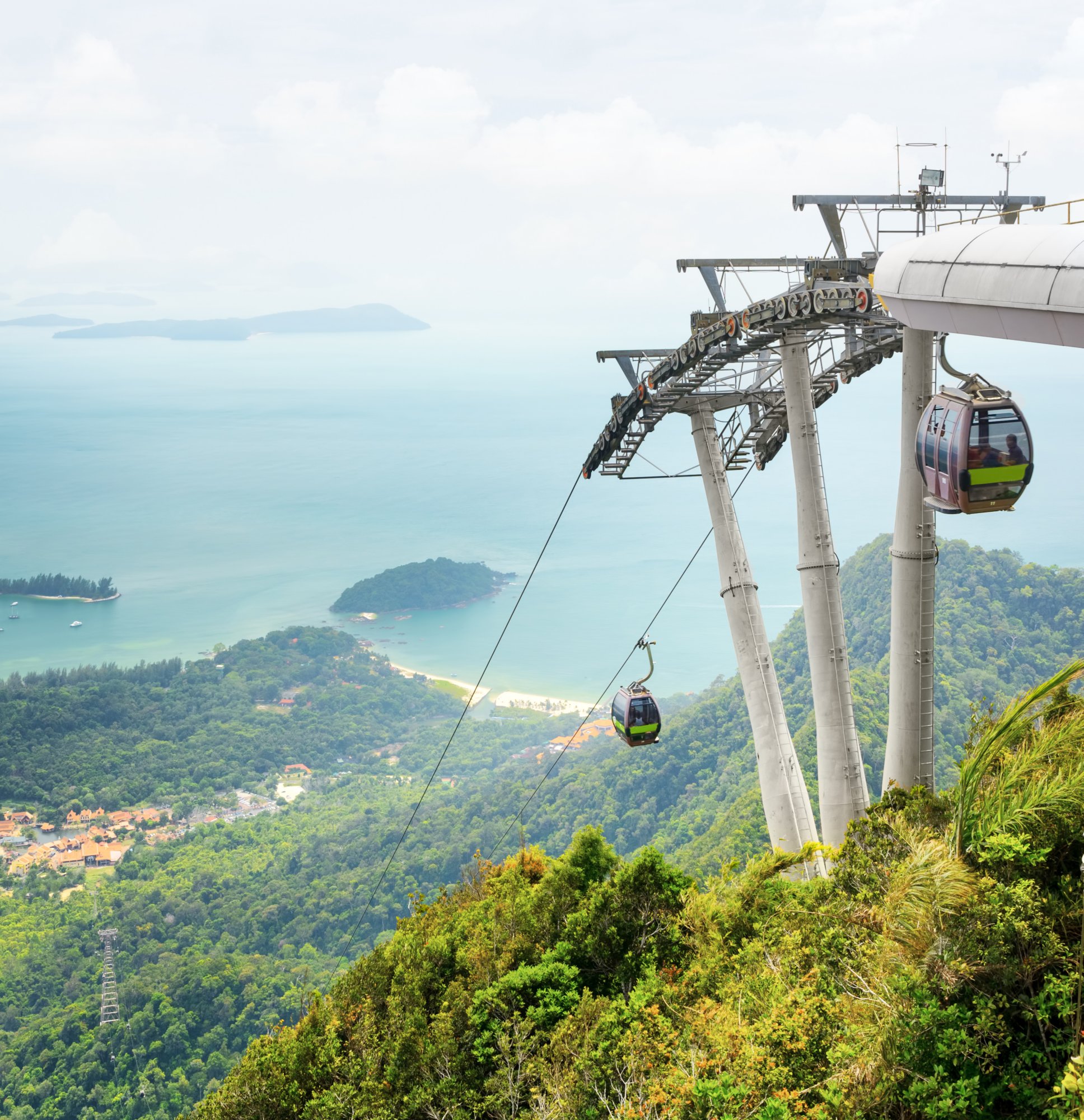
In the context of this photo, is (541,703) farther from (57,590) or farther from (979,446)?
(979,446)

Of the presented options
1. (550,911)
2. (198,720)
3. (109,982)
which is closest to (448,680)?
(198,720)

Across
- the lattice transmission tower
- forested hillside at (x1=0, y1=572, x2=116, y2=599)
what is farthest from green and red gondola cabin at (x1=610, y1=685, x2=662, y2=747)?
forested hillside at (x1=0, y1=572, x2=116, y2=599)

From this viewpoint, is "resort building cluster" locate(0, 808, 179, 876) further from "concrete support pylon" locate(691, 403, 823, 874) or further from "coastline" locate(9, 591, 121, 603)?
"coastline" locate(9, 591, 121, 603)

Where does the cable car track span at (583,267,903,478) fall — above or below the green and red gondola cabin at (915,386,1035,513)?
above

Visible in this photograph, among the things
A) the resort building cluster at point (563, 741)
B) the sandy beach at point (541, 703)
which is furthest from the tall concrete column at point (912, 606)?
the sandy beach at point (541, 703)

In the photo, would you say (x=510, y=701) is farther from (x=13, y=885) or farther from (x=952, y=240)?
(x=952, y=240)

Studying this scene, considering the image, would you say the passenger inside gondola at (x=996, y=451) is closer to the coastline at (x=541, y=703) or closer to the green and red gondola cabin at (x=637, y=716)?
the green and red gondola cabin at (x=637, y=716)

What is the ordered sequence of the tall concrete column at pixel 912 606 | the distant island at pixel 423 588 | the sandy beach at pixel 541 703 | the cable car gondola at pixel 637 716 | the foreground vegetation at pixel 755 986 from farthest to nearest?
the distant island at pixel 423 588 < the sandy beach at pixel 541 703 < the cable car gondola at pixel 637 716 < the tall concrete column at pixel 912 606 < the foreground vegetation at pixel 755 986
